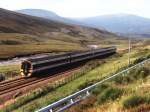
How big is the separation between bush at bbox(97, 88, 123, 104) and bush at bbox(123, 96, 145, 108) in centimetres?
210

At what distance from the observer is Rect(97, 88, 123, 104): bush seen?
13942mm

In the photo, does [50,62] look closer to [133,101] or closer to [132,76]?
[132,76]

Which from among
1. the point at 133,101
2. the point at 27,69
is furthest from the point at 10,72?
the point at 133,101

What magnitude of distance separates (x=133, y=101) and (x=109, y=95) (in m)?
2.98

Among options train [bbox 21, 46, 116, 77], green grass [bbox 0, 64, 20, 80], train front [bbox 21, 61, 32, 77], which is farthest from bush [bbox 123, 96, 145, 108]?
green grass [bbox 0, 64, 20, 80]

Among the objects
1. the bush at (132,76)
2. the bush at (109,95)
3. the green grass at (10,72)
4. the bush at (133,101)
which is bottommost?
the green grass at (10,72)

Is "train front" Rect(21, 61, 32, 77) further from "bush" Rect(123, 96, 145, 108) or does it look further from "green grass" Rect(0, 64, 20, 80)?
"bush" Rect(123, 96, 145, 108)

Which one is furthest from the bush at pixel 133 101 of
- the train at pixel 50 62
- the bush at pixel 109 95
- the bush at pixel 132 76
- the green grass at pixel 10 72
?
the green grass at pixel 10 72

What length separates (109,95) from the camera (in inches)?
566

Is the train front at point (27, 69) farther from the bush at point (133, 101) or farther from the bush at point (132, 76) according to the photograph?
the bush at point (133, 101)

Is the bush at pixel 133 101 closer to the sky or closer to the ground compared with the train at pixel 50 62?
closer to the sky

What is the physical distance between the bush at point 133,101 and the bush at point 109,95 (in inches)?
82.5

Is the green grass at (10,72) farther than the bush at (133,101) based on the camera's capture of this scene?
Yes

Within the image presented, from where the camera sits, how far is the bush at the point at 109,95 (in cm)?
1394
